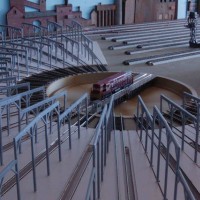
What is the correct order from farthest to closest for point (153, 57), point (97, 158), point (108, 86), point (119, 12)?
point (119, 12) → point (153, 57) → point (108, 86) → point (97, 158)

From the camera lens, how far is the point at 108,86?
19.0 ft

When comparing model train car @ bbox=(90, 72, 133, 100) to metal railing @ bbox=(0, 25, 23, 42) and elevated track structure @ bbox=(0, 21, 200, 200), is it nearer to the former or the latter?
elevated track structure @ bbox=(0, 21, 200, 200)

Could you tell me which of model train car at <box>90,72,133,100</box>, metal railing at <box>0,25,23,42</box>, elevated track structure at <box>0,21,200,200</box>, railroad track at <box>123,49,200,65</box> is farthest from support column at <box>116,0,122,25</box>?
elevated track structure at <box>0,21,200,200</box>

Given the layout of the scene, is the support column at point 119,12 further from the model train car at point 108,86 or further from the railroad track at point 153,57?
the model train car at point 108,86

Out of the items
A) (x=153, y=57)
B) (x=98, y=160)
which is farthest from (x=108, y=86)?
(x=98, y=160)

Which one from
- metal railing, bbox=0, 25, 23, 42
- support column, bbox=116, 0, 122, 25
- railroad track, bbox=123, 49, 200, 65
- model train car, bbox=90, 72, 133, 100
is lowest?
model train car, bbox=90, 72, 133, 100

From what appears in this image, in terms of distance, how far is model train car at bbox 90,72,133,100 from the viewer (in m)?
5.69

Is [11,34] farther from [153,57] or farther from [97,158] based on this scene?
[97,158]

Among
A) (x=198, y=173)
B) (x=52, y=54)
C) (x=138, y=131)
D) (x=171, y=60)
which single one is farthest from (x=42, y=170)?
(x=171, y=60)

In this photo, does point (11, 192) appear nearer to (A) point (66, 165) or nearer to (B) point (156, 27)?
(A) point (66, 165)

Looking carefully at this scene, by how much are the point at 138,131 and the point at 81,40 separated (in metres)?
4.59

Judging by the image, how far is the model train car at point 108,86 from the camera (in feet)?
18.7

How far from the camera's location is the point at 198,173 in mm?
3029

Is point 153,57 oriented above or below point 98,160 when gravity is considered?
above
